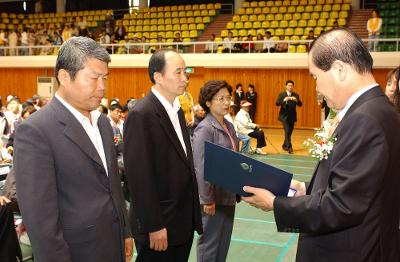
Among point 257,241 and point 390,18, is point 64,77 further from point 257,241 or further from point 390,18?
point 390,18

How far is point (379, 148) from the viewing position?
188cm

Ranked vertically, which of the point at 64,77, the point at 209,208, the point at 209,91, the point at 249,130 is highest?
the point at 64,77

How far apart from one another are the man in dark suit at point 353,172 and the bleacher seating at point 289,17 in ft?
54.1

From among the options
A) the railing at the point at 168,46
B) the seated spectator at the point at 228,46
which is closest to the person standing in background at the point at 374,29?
the railing at the point at 168,46

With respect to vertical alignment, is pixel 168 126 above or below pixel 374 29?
below

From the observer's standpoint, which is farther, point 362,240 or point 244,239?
point 244,239

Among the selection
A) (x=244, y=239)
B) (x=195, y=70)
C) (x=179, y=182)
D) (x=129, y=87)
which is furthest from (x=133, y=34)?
(x=179, y=182)

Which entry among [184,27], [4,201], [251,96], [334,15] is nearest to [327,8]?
[334,15]

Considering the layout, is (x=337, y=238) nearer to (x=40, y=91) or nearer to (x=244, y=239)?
(x=244, y=239)

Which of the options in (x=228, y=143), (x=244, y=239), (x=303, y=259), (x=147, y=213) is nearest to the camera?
(x=303, y=259)

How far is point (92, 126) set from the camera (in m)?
2.51

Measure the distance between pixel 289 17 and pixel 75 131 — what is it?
18959mm

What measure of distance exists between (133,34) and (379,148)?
2165 cm

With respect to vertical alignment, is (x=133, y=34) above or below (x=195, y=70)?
above
